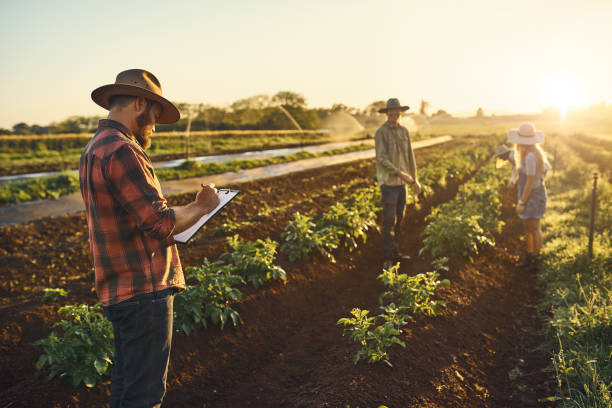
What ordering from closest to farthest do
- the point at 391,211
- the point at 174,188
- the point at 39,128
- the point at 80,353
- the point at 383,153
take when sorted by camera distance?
1. the point at 80,353
2. the point at 383,153
3. the point at 391,211
4. the point at 174,188
5. the point at 39,128

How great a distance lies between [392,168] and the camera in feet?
17.3

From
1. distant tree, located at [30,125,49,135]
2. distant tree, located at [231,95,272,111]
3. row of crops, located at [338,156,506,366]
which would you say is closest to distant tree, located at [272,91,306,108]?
distant tree, located at [231,95,272,111]

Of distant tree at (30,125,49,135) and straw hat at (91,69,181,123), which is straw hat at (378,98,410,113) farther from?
distant tree at (30,125,49,135)

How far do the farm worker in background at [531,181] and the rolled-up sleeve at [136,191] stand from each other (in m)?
4.94

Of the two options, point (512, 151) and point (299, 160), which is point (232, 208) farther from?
point (299, 160)

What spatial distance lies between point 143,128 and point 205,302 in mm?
2175

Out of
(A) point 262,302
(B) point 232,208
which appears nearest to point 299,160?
(B) point 232,208

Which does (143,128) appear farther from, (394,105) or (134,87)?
(394,105)

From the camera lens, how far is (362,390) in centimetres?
286

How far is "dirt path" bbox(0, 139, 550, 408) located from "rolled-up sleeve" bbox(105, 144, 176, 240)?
1746mm

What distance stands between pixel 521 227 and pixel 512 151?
2859mm

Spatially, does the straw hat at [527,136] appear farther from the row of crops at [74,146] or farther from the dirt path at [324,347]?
the row of crops at [74,146]

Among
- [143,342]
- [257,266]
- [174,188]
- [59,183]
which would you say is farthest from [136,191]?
[59,183]

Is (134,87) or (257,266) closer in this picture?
(134,87)
